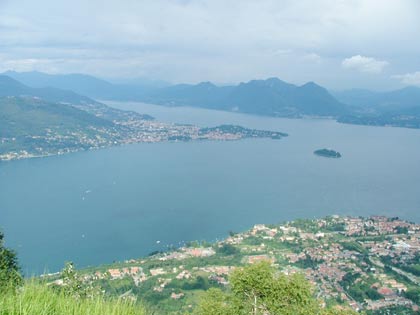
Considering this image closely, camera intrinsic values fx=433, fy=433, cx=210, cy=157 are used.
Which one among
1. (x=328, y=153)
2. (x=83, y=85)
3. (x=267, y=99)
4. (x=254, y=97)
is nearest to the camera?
(x=328, y=153)

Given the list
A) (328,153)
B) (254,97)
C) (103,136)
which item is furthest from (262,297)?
(254,97)

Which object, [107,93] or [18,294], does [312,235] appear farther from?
[107,93]

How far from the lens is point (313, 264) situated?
476 inches

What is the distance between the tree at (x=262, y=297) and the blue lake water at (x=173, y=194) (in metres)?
10.2

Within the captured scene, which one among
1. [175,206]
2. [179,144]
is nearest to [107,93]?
[179,144]

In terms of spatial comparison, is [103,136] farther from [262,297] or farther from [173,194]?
[262,297]

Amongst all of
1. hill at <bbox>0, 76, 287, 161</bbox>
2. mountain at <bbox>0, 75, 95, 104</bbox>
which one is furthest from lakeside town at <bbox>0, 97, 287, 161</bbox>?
mountain at <bbox>0, 75, 95, 104</bbox>

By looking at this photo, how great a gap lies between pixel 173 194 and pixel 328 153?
15.7 m

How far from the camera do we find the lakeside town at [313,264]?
9695mm

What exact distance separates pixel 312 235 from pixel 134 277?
677 centimetres

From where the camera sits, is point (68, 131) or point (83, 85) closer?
point (68, 131)

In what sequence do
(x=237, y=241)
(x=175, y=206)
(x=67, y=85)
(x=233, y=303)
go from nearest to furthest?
1. (x=233, y=303)
2. (x=237, y=241)
3. (x=175, y=206)
4. (x=67, y=85)

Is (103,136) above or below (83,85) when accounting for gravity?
below

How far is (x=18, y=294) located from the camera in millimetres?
1276
